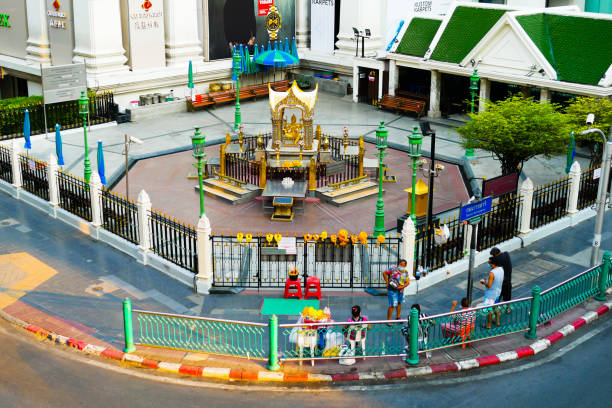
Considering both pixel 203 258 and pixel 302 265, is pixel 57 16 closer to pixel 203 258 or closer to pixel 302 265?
pixel 203 258

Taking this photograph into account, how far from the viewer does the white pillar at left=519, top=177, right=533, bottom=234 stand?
21359 mm

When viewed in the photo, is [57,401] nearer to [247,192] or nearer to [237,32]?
[247,192]

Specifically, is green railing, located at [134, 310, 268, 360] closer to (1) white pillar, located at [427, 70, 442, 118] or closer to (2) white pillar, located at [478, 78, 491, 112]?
(2) white pillar, located at [478, 78, 491, 112]

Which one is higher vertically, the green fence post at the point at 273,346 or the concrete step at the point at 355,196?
the concrete step at the point at 355,196

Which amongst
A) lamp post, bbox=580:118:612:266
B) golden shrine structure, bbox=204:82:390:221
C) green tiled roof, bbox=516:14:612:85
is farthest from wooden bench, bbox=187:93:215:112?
lamp post, bbox=580:118:612:266

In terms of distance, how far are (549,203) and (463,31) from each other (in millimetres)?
14801

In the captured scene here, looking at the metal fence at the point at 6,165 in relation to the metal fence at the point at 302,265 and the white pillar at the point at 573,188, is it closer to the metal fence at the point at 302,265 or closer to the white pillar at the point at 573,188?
the metal fence at the point at 302,265

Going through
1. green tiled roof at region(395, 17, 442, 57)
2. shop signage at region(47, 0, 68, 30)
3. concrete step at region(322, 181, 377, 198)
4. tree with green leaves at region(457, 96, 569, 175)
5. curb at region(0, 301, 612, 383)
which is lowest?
curb at region(0, 301, 612, 383)

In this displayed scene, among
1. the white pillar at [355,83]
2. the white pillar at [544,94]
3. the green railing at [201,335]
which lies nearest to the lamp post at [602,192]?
the green railing at [201,335]

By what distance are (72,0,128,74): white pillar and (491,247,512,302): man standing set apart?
23.7m

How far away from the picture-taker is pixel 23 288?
19438 mm

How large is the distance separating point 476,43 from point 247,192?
15.0 meters

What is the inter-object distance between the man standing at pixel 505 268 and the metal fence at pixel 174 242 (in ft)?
24.7

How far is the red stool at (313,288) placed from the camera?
60.3 ft
